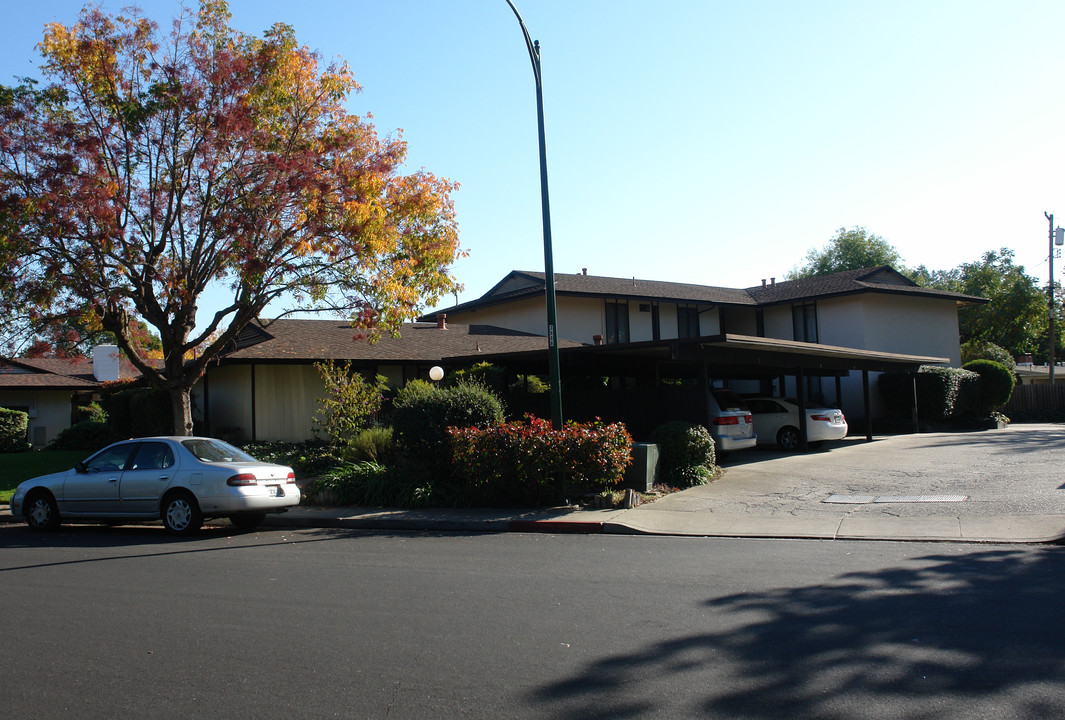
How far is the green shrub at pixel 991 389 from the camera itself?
30.2 metres

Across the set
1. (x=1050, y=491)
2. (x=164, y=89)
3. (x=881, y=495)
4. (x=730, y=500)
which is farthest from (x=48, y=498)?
(x=1050, y=491)

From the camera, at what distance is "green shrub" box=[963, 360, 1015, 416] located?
3020cm

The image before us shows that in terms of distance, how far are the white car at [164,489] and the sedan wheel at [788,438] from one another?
46.0ft

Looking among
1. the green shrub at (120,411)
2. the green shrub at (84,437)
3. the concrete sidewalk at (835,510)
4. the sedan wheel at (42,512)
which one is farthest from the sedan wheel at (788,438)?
the green shrub at (84,437)

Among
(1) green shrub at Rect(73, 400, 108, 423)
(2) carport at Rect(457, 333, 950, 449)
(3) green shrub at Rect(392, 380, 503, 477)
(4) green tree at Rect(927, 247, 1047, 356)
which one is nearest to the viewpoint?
(3) green shrub at Rect(392, 380, 503, 477)

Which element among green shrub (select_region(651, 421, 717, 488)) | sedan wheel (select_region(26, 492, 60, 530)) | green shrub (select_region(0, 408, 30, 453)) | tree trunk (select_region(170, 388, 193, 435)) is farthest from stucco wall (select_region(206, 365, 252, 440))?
green shrub (select_region(651, 421, 717, 488))

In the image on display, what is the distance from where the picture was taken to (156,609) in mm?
7250

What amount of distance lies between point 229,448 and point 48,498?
9.43ft

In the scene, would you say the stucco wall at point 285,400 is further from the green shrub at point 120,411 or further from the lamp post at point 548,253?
the lamp post at point 548,253

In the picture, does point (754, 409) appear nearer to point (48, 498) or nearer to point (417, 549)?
point (417, 549)

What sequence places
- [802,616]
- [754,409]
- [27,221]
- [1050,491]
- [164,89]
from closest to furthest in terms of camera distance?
[802,616]
[1050,491]
[27,221]
[164,89]
[754,409]

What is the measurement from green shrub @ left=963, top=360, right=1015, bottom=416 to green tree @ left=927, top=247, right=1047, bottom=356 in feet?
65.6

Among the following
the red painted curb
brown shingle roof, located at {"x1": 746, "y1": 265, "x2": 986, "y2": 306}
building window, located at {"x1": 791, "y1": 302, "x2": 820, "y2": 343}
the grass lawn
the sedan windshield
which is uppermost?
brown shingle roof, located at {"x1": 746, "y1": 265, "x2": 986, "y2": 306}

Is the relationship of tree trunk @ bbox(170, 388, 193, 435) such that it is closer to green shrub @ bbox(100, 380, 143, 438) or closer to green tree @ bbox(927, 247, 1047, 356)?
green shrub @ bbox(100, 380, 143, 438)
